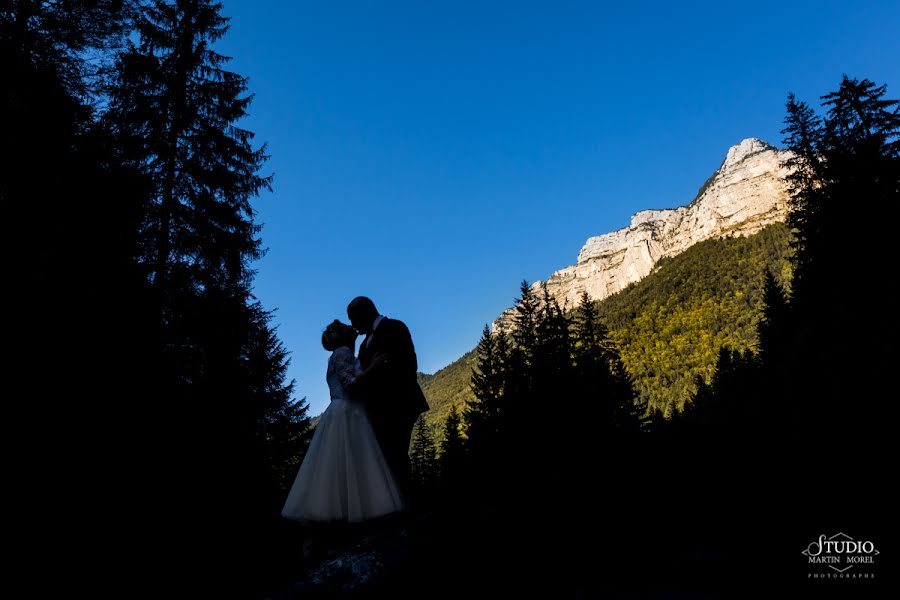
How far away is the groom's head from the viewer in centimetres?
505

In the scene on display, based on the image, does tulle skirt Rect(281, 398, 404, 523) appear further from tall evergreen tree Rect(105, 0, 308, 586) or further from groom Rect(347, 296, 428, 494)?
tall evergreen tree Rect(105, 0, 308, 586)

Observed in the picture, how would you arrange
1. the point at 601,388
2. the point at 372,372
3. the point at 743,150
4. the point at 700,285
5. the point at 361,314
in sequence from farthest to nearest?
the point at 743,150 < the point at 700,285 < the point at 601,388 < the point at 361,314 < the point at 372,372

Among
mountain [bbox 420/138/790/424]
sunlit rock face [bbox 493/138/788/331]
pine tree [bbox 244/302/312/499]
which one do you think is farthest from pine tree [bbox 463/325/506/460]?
sunlit rock face [bbox 493/138/788/331]

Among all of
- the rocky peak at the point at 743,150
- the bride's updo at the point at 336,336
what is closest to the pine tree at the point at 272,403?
the bride's updo at the point at 336,336

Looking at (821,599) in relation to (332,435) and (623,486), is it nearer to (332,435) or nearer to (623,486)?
(623,486)

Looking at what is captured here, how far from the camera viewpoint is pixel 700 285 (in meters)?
128

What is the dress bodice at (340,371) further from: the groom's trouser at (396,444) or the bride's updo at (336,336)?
the groom's trouser at (396,444)

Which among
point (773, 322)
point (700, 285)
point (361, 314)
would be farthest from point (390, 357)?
point (700, 285)

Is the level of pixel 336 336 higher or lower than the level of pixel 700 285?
lower

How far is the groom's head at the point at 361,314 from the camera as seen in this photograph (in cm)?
505

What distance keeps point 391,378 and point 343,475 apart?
1.15 m

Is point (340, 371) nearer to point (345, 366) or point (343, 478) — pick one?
point (345, 366)

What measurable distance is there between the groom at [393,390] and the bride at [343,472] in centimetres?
16

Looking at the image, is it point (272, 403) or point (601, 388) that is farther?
point (601, 388)
